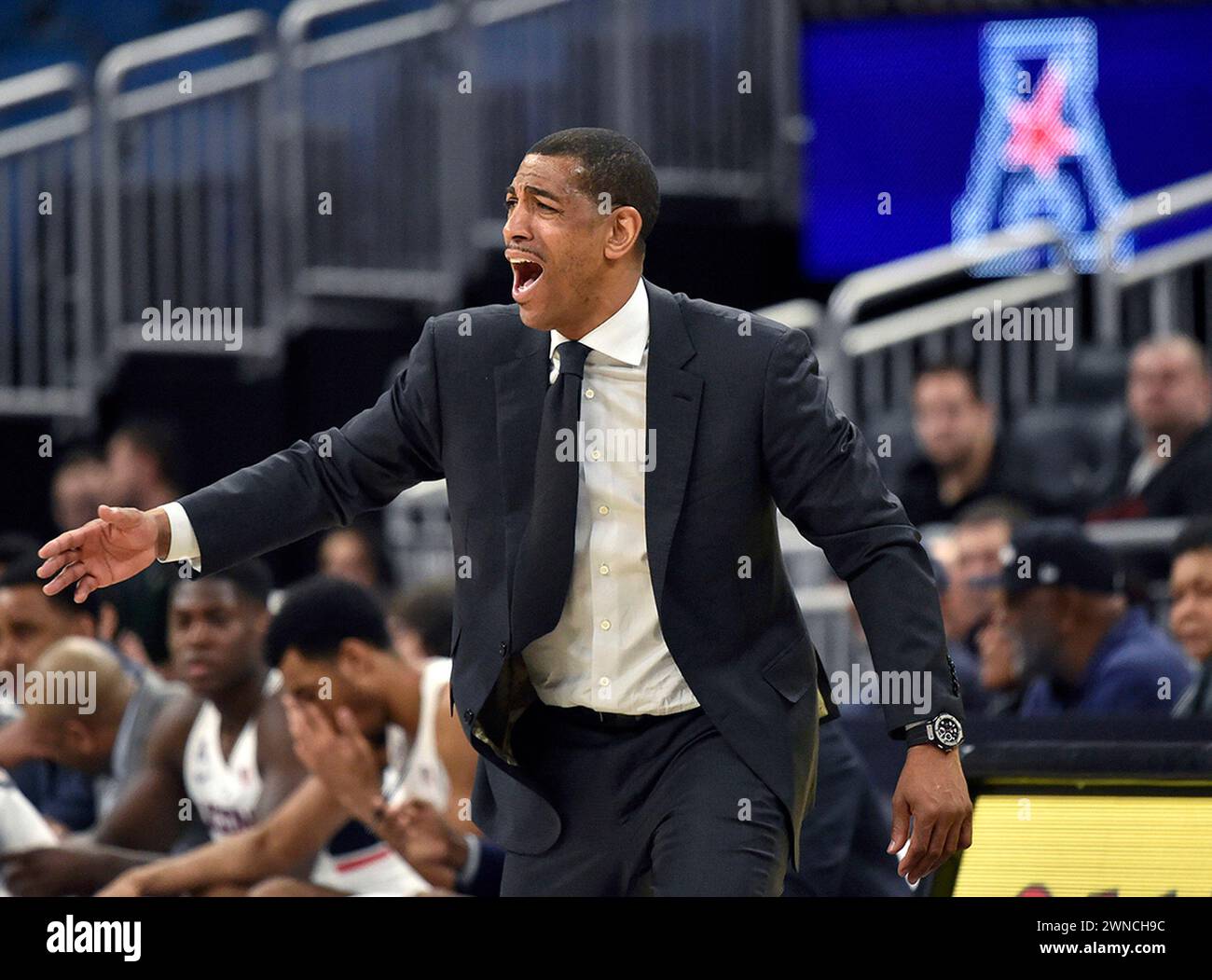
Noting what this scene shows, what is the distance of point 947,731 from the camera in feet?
10.0

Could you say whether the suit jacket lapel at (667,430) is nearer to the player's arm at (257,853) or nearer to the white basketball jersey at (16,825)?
the player's arm at (257,853)

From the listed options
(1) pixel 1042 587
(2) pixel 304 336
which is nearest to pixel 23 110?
(2) pixel 304 336

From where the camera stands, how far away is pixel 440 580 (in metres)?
6.46

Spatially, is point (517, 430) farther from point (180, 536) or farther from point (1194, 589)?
point (1194, 589)

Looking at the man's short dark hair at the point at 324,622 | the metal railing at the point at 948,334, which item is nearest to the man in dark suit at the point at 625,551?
the man's short dark hair at the point at 324,622

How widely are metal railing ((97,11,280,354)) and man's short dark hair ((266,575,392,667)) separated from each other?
3553 mm

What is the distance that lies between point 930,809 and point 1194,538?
266cm

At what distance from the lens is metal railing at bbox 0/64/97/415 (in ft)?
29.6

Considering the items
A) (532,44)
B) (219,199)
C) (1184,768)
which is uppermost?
(532,44)

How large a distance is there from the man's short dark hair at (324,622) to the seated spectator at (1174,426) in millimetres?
2571

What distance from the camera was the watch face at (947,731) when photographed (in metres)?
3.05
